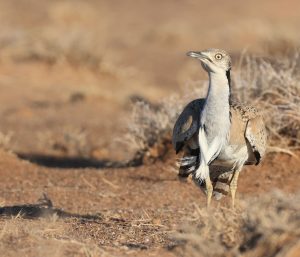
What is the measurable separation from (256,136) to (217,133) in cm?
52

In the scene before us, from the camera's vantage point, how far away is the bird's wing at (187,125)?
6.07 m

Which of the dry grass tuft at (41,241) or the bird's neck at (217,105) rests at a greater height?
the bird's neck at (217,105)

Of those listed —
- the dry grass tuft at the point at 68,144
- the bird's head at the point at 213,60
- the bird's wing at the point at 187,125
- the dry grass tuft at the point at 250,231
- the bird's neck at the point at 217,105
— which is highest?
the bird's head at the point at 213,60

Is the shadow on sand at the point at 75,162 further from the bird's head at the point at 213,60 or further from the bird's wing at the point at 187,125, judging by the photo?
the bird's head at the point at 213,60

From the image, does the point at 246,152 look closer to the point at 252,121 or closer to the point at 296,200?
the point at 252,121

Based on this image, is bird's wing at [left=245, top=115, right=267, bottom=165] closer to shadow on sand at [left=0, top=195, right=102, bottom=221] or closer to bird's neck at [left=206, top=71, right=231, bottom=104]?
bird's neck at [left=206, top=71, right=231, bottom=104]

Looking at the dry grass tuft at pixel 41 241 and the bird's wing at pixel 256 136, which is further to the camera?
the bird's wing at pixel 256 136

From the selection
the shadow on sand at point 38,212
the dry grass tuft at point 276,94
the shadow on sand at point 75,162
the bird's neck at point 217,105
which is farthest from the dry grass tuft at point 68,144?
the bird's neck at point 217,105

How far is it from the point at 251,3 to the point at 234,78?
20294 millimetres

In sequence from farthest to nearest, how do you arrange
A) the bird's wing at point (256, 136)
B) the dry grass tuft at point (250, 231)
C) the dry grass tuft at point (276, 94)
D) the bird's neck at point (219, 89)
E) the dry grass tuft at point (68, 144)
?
the dry grass tuft at point (68, 144) → the dry grass tuft at point (276, 94) → the bird's wing at point (256, 136) → the bird's neck at point (219, 89) → the dry grass tuft at point (250, 231)

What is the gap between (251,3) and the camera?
2884cm

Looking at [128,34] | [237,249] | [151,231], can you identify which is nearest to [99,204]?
[151,231]

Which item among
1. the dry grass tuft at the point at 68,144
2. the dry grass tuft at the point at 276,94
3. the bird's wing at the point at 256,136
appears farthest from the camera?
the dry grass tuft at the point at 68,144

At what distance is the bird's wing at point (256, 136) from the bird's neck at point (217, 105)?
0.41m
